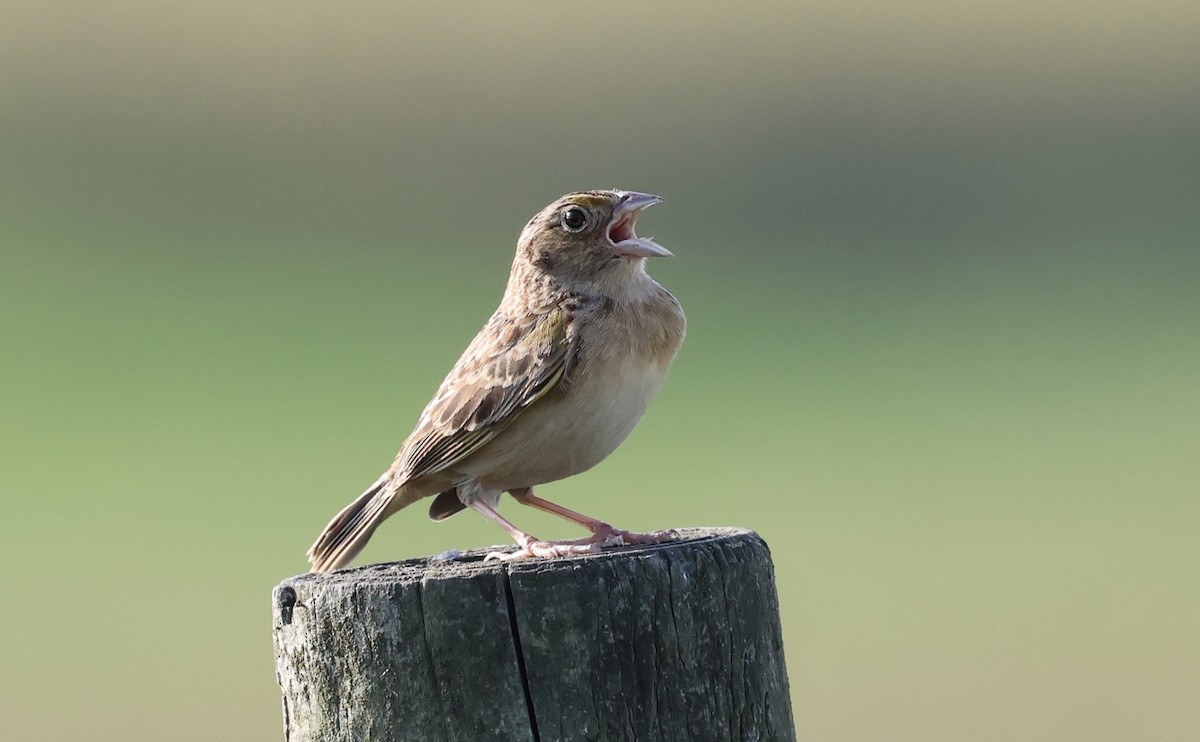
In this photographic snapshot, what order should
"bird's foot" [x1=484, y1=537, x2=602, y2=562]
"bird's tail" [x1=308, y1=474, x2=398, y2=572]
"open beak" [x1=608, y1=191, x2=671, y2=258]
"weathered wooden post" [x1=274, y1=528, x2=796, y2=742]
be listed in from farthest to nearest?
"open beak" [x1=608, y1=191, x2=671, y2=258], "bird's tail" [x1=308, y1=474, x2=398, y2=572], "bird's foot" [x1=484, y1=537, x2=602, y2=562], "weathered wooden post" [x1=274, y1=528, x2=796, y2=742]

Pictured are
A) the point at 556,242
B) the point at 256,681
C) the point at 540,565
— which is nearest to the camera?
the point at 540,565

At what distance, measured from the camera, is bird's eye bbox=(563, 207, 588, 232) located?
645cm

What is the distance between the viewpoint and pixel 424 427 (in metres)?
6.10

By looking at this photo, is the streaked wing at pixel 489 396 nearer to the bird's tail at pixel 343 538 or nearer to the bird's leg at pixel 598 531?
the bird's tail at pixel 343 538

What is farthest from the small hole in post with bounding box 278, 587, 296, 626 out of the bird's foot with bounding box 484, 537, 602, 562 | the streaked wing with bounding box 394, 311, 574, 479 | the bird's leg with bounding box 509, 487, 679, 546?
the streaked wing with bounding box 394, 311, 574, 479

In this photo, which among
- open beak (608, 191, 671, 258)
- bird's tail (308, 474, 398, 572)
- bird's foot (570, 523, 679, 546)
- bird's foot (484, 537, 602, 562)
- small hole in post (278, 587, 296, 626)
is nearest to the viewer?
small hole in post (278, 587, 296, 626)

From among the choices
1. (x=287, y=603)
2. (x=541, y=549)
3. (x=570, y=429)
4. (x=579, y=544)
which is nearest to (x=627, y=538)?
(x=579, y=544)

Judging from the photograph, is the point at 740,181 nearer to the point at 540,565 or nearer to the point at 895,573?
the point at 895,573

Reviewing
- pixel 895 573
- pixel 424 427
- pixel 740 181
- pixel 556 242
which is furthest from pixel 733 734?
pixel 740 181

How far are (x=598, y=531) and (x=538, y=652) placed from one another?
59.4 inches

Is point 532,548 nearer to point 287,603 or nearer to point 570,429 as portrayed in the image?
point 570,429

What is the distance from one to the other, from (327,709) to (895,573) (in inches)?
718

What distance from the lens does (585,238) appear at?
6.46 m

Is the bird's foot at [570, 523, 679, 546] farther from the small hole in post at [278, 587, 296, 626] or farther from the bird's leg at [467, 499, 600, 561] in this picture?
the small hole in post at [278, 587, 296, 626]
